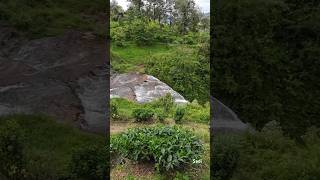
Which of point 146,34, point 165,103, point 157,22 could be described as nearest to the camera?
point 165,103

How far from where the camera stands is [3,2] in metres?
10.4

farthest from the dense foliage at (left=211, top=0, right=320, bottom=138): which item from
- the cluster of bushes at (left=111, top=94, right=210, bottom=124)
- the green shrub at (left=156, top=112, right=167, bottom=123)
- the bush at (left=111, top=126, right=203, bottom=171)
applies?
the bush at (left=111, top=126, right=203, bottom=171)

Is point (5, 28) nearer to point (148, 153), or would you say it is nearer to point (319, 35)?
point (148, 153)

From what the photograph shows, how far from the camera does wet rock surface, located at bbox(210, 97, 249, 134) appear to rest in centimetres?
888

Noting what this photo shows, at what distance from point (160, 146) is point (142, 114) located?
3.26 feet

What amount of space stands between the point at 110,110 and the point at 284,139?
262cm

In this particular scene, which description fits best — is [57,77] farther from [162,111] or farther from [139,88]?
[162,111]

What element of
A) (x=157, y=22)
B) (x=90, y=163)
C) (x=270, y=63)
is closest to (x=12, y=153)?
(x=90, y=163)

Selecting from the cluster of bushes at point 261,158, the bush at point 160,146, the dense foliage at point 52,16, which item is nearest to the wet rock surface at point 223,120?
the cluster of bushes at point 261,158

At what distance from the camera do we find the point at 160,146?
7559 millimetres

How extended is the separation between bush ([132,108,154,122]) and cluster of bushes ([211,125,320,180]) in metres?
1.07

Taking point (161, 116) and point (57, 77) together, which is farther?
point (57, 77)

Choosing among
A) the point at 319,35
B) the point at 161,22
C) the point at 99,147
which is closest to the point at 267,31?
the point at 319,35

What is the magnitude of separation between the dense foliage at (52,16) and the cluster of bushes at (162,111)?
2260 mm
